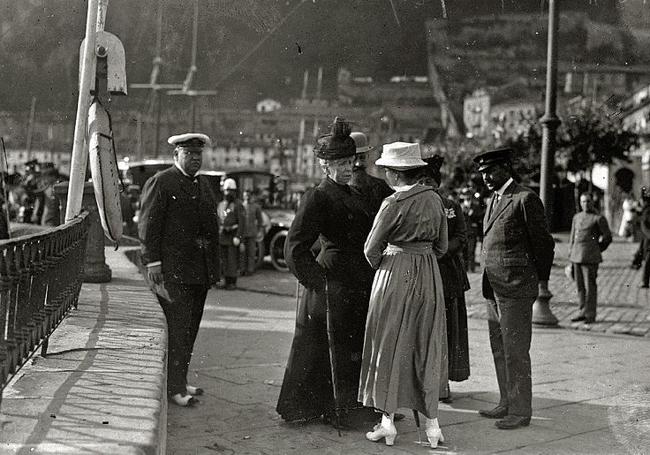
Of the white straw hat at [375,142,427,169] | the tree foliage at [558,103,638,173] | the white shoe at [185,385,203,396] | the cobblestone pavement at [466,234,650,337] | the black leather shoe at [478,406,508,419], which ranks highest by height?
the tree foliage at [558,103,638,173]

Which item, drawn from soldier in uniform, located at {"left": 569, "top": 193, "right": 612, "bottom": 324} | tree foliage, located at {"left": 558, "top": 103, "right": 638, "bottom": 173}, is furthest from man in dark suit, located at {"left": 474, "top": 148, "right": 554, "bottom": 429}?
tree foliage, located at {"left": 558, "top": 103, "right": 638, "bottom": 173}

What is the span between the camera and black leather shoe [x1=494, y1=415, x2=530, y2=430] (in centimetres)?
550

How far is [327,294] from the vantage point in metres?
5.49

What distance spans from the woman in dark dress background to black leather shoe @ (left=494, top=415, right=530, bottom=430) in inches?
31.3

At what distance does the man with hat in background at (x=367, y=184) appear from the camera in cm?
565

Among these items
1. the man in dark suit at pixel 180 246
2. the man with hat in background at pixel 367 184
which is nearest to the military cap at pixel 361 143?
the man with hat in background at pixel 367 184

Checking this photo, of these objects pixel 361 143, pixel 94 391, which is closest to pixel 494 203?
pixel 361 143

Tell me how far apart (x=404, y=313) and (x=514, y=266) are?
971 mm

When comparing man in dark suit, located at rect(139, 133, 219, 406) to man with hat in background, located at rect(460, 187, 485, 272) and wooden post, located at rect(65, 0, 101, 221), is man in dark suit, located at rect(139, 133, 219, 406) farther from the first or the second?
man with hat in background, located at rect(460, 187, 485, 272)

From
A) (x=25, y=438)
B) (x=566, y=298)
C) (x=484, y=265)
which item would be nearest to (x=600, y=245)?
(x=566, y=298)

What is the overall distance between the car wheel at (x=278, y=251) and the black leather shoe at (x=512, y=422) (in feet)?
42.7

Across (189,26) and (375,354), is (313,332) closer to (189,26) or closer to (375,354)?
(375,354)

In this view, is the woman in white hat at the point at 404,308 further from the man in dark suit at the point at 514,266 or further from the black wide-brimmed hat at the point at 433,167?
the black wide-brimmed hat at the point at 433,167

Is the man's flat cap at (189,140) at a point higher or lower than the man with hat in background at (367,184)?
higher
